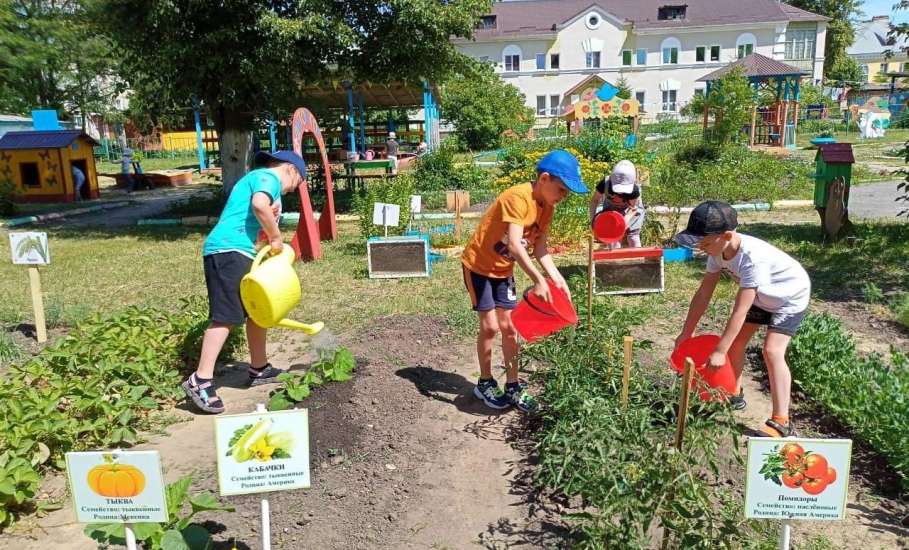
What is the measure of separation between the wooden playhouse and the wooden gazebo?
57.6ft

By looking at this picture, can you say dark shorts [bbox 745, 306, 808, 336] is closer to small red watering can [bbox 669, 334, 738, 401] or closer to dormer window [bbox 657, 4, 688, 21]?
small red watering can [bbox 669, 334, 738, 401]

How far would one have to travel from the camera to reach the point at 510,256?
3818 millimetres

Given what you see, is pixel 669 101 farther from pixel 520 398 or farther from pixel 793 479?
pixel 793 479

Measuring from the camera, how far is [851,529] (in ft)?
9.32

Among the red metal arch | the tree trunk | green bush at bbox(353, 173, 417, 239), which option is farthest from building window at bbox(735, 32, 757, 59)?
green bush at bbox(353, 173, 417, 239)

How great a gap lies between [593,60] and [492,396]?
46329 millimetres

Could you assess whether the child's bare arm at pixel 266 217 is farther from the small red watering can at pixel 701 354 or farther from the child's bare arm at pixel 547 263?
the small red watering can at pixel 701 354

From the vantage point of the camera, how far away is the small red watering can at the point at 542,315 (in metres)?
3.61

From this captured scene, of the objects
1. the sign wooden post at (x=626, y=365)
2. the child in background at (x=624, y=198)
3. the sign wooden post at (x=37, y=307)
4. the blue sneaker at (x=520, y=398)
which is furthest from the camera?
the child in background at (x=624, y=198)

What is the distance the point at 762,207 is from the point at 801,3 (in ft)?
176

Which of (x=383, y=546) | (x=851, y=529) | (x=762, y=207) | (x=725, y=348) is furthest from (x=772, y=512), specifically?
(x=762, y=207)

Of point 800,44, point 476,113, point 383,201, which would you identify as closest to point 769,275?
point 383,201

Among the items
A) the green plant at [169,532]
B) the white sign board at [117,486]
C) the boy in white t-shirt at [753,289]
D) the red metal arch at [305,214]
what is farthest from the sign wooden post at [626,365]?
the red metal arch at [305,214]

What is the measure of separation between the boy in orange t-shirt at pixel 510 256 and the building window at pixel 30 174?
612 inches
